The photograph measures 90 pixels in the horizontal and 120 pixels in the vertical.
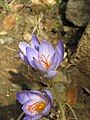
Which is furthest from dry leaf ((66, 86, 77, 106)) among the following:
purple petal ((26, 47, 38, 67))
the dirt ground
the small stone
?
purple petal ((26, 47, 38, 67))

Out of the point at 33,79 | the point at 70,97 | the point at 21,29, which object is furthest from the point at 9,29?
the point at 70,97

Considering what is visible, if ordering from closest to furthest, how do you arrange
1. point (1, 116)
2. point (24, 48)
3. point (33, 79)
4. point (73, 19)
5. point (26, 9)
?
1. point (24, 48)
2. point (1, 116)
3. point (33, 79)
4. point (73, 19)
5. point (26, 9)

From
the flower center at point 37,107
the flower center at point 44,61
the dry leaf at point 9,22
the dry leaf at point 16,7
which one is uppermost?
the flower center at point 44,61

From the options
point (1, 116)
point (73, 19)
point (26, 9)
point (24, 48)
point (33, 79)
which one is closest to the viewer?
point (24, 48)

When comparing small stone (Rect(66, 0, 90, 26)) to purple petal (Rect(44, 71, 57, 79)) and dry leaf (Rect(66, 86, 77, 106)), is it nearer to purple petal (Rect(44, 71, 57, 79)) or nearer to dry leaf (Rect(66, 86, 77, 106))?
dry leaf (Rect(66, 86, 77, 106))

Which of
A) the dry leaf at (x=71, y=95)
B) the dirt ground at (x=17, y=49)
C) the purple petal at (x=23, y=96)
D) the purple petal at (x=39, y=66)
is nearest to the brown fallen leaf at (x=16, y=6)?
the dirt ground at (x=17, y=49)

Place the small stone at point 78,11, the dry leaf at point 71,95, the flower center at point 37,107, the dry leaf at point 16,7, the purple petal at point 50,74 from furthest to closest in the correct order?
the dry leaf at point 16,7, the small stone at point 78,11, the dry leaf at point 71,95, the flower center at point 37,107, the purple petal at point 50,74

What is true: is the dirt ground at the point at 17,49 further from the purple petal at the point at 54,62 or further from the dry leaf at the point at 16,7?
the purple petal at the point at 54,62

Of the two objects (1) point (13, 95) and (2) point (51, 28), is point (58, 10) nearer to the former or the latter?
(2) point (51, 28)
